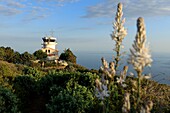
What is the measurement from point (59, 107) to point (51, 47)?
66.2m

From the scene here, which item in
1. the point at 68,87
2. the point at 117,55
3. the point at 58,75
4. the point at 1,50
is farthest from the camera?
the point at 1,50

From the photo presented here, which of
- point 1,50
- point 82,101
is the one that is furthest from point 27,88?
point 1,50

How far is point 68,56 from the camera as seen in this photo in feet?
201

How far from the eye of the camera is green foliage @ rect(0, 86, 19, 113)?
7.78 m

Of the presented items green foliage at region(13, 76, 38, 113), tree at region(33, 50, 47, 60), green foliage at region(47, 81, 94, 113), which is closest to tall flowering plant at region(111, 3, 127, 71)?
green foliage at region(47, 81, 94, 113)

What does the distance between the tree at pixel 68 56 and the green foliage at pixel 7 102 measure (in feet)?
171

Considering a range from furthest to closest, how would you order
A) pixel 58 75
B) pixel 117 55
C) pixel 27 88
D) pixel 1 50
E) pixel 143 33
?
pixel 1 50, pixel 27 88, pixel 58 75, pixel 117 55, pixel 143 33

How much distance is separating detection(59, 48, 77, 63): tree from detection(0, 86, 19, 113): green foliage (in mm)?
52147

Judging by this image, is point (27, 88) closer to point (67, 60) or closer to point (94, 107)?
point (94, 107)

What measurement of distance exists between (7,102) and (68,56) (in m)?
53.1

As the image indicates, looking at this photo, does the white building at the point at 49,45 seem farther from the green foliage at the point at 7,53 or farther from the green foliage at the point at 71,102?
the green foliage at the point at 71,102

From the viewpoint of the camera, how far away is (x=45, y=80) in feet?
33.2

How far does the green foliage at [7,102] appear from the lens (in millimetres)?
7782

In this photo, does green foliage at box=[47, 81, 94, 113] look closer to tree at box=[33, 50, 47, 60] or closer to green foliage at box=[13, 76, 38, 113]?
green foliage at box=[13, 76, 38, 113]
